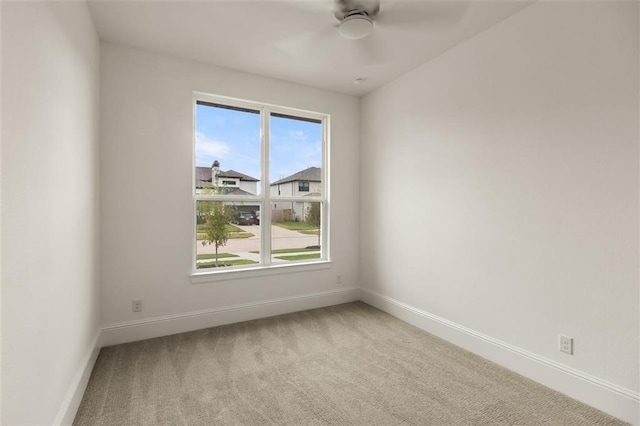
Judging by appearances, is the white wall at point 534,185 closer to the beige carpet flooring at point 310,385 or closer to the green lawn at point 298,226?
the beige carpet flooring at point 310,385

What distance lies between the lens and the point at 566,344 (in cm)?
213

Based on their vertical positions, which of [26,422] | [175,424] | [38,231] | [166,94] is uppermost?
[166,94]

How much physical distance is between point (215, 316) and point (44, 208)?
2.14 m

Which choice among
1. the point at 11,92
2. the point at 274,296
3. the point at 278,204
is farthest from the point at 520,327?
the point at 11,92

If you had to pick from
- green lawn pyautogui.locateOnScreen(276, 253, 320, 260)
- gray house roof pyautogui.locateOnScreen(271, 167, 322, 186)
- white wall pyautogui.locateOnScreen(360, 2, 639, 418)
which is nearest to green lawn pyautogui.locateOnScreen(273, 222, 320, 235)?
green lawn pyautogui.locateOnScreen(276, 253, 320, 260)

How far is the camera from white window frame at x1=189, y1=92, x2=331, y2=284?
3285 mm

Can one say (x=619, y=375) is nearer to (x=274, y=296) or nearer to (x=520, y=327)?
(x=520, y=327)

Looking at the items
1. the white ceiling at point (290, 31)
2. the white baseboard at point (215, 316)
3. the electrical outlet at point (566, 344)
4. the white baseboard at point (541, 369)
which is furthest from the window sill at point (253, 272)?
the electrical outlet at point (566, 344)

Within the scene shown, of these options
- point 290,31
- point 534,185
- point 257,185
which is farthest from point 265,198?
point 534,185

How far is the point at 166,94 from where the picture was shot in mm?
3055

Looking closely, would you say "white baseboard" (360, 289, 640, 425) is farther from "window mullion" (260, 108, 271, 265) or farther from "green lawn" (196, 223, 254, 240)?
"green lawn" (196, 223, 254, 240)

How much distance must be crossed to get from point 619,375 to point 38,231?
327 cm

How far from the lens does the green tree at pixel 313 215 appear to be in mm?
4027

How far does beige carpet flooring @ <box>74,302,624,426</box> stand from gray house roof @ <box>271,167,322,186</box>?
1807 millimetres
